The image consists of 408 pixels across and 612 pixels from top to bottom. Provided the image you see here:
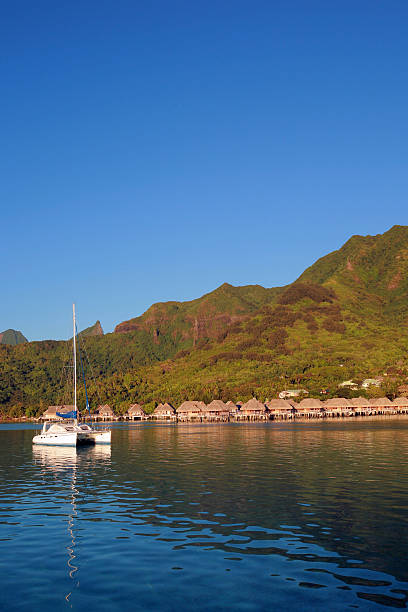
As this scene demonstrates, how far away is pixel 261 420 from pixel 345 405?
32212mm

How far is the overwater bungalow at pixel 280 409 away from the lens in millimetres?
192000

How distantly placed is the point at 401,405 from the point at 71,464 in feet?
510

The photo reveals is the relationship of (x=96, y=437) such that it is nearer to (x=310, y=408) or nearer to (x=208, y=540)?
(x=208, y=540)

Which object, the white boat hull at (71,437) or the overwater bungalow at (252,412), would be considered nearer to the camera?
the white boat hull at (71,437)

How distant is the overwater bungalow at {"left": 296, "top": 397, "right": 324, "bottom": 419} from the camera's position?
193087mm

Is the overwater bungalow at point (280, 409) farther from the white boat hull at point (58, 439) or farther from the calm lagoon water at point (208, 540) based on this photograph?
the calm lagoon water at point (208, 540)

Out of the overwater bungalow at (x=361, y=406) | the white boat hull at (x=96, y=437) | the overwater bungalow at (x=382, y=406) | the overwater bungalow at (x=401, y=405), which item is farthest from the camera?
the overwater bungalow at (x=361, y=406)

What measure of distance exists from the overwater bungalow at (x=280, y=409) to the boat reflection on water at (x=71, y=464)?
12359cm

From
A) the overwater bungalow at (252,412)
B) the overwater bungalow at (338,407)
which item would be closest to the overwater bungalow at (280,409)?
the overwater bungalow at (252,412)

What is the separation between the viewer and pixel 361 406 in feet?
626

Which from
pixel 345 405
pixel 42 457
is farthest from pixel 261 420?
pixel 42 457

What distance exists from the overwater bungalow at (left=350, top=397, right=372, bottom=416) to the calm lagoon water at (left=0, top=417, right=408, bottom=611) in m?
153

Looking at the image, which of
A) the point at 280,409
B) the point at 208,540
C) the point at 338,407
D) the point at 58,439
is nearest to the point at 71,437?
the point at 58,439

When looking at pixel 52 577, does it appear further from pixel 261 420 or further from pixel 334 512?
pixel 261 420
